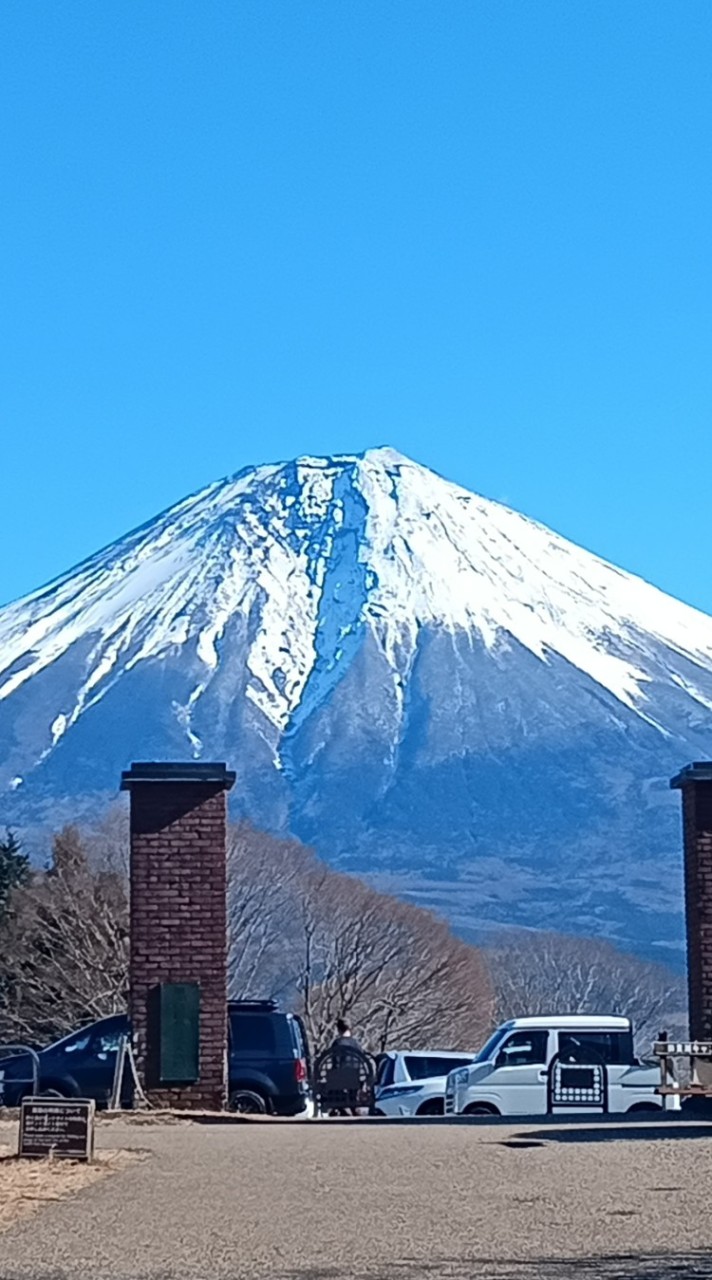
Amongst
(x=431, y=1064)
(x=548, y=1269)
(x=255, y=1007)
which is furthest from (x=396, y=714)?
(x=548, y=1269)

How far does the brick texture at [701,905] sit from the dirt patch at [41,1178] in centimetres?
746

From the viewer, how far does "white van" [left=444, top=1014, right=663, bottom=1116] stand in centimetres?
2328

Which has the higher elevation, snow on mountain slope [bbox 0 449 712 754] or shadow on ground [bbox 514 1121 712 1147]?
snow on mountain slope [bbox 0 449 712 754]

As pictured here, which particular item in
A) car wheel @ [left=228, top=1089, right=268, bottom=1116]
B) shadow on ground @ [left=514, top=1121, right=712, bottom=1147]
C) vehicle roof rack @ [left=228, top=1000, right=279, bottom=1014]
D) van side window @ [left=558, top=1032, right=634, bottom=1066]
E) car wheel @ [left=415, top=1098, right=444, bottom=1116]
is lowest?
car wheel @ [left=415, top=1098, right=444, bottom=1116]

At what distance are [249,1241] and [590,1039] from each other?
1348 centimetres

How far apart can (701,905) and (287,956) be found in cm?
3154

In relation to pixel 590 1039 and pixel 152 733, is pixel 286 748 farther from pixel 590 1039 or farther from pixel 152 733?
pixel 590 1039

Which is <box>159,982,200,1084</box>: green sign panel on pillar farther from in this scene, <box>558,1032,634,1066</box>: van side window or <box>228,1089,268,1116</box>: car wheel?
<box>558,1032,634,1066</box>: van side window

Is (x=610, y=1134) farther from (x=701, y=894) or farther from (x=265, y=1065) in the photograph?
(x=265, y=1065)

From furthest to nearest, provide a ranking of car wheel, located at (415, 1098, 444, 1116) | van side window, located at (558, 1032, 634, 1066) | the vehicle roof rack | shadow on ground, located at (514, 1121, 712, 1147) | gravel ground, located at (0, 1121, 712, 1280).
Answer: car wheel, located at (415, 1098, 444, 1116) → van side window, located at (558, 1032, 634, 1066) → the vehicle roof rack → shadow on ground, located at (514, 1121, 712, 1147) → gravel ground, located at (0, 1121, 712, 1280)

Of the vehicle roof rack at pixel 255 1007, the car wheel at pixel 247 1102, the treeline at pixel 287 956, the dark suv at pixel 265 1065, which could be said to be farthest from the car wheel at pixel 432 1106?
the treeline at pixel 287 956

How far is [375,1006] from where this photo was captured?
5084cm

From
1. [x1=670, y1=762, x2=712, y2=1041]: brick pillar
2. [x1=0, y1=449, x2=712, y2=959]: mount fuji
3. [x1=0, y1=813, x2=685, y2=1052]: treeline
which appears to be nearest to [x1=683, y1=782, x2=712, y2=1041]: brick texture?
[x1=670, y1=762, x2=712, y2=1041]: brick pillar

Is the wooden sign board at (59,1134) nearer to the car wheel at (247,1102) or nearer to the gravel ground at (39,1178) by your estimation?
the gravel ground at (39,1178)
